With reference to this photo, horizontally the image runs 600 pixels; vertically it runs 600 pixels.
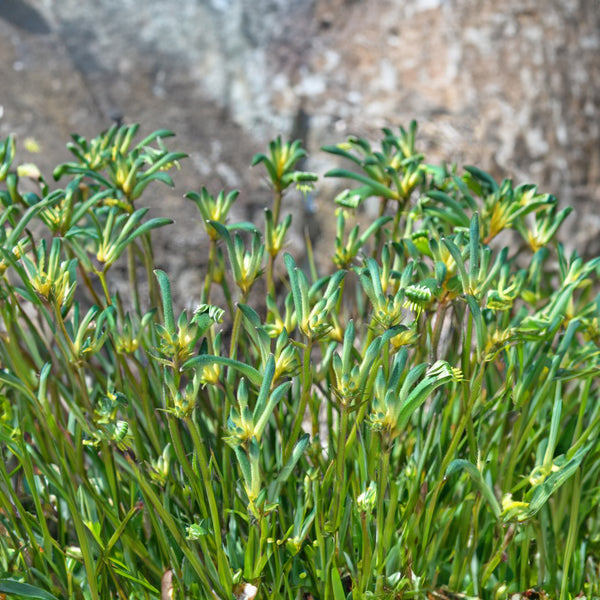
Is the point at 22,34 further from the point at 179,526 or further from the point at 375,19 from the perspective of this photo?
the point at 179,526

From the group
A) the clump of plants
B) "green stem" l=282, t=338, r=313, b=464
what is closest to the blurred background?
the clump of plants

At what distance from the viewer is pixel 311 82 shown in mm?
2410

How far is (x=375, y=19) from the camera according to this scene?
2.44 m

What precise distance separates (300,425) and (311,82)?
161cm

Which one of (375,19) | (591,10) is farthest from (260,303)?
(591,10)

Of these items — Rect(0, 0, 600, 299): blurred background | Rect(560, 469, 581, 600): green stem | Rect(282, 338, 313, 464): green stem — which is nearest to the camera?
Rect(282, 338, 313, 464): green stem

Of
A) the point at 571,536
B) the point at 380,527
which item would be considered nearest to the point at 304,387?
the point at 380,527

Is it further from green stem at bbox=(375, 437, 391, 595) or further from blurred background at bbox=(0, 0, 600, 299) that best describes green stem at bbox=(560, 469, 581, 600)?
blurred background at bbox=(0, 0, 600, 299)

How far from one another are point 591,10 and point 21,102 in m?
1.77

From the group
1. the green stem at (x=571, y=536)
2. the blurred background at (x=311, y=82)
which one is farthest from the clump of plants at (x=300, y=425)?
the blurred background at (x=311, y=82)

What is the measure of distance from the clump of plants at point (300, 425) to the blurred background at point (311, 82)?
33.7 inches

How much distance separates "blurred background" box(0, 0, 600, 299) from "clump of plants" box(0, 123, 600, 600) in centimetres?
86

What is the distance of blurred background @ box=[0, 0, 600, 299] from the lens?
2.22 m

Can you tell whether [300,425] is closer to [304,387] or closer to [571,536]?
[304,387]
